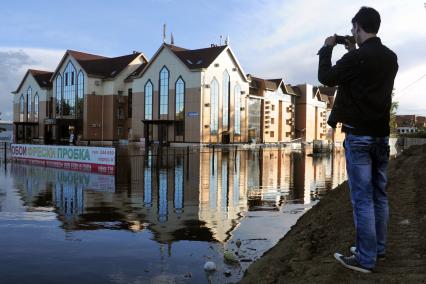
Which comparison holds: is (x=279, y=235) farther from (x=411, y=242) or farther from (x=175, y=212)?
(x=411, y=242)

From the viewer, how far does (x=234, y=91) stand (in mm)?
60406

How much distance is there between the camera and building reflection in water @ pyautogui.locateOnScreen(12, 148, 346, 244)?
875 centimetres

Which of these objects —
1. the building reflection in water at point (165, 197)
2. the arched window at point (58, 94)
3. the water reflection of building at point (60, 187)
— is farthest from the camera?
the arched window at point (58, 94)

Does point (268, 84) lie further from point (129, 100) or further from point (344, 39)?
Answer: point (344, 39)

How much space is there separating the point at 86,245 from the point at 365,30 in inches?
207

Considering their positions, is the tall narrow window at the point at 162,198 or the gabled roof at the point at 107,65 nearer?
the tall narrow window at the point at 162,198

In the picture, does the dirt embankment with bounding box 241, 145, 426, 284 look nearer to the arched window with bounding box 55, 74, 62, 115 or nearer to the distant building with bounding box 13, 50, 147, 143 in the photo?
the distant building with bounding box 13, 50, 147, 143

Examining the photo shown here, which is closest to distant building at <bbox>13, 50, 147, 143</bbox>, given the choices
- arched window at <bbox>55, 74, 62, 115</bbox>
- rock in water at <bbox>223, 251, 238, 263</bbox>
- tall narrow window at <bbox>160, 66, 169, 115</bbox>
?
arched window at <bbox>55, 74, 62, 115</bbox>

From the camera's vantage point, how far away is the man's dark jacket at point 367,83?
3.99m

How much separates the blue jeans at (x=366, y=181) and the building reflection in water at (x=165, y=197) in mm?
3829

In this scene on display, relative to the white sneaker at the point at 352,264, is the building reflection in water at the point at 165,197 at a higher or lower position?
lower

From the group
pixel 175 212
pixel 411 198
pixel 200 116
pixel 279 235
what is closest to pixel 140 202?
pixel 175 212

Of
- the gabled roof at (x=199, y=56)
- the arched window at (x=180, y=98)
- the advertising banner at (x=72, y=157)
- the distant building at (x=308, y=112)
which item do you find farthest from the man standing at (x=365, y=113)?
the distant building at (x=308, y=112)

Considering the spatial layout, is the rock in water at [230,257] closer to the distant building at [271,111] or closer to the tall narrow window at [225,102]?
the tall narrow window at [225,102]
